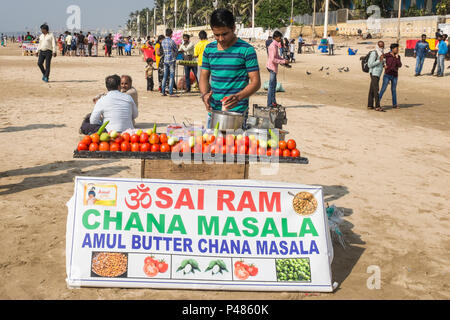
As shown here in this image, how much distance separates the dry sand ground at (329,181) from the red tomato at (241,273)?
0.17 m

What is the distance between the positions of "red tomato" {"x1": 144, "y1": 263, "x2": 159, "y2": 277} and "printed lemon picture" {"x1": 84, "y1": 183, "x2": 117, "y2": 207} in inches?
24.3

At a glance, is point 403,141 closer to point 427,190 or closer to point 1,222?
point 427,190

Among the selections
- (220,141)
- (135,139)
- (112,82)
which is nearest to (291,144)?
(220,141)

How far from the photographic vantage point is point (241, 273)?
155 inches

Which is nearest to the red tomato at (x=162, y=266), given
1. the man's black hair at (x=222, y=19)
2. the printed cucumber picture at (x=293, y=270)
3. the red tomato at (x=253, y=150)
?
the printed cucumber picture at (x=293, y=270)

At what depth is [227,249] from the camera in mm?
3979

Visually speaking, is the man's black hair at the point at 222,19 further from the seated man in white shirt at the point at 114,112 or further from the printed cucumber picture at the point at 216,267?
the printed cucumber picture at the point at 216,267

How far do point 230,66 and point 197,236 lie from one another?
1956mm

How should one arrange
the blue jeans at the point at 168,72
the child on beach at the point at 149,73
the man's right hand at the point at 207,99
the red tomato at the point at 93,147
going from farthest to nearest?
the child on beach at the point at 149,73 < the blue jeans at the point at 168,72 < the man's right hand at the point at 207,99 < the red tomato at the point at 93,147

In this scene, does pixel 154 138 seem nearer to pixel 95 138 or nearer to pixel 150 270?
pixel 95 138

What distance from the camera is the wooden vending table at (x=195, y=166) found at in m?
4.43

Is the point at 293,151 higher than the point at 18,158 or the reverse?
higher

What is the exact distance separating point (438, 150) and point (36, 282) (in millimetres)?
8547
